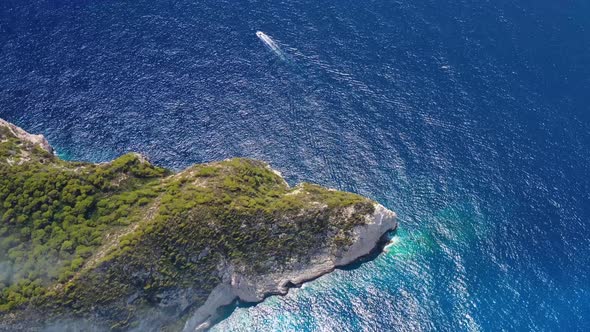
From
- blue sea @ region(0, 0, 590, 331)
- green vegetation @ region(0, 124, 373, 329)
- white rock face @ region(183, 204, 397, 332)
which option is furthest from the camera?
blue sea @ region(0, 0, 590, 331)

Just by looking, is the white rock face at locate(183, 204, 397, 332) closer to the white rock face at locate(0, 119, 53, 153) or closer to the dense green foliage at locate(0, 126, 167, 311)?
the dense green foliage at locate(0, 126, 167, 311)

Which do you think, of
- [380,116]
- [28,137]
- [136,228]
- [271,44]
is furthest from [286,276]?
[271,44]

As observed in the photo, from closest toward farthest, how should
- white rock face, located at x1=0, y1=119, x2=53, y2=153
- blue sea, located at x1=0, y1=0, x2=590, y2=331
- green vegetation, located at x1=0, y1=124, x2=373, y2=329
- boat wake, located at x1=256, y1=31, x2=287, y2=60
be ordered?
1. green vegetation, located at x1=0, y1=124, x2=373, y2=329
2. blue sea, located at x1=0, y1=0, x2=590, y2=331
3. white rock face, located at x1=0, y1=119, x2=53, y2=153
4. boat wake, located at x1=256, y1=31, x2=287, y2=60

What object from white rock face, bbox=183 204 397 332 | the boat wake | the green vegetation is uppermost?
the boat wake

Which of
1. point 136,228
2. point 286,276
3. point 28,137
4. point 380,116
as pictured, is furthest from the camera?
point 380,116

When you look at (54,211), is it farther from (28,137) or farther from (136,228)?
(28,137)

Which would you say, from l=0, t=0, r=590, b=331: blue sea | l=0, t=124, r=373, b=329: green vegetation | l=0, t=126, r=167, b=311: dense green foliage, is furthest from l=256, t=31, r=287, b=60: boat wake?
l=0, t=126, r=167, b=311: dense green foliage

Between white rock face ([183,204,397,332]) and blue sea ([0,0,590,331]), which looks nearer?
white rock face ([183,204,397,332])
